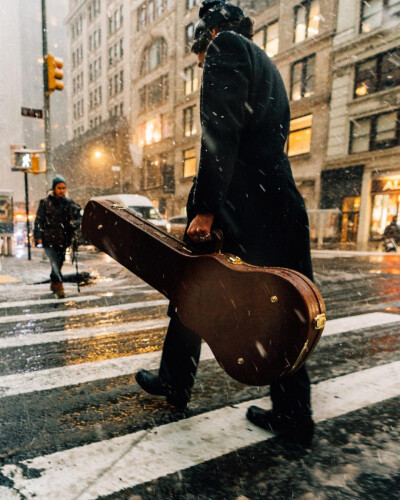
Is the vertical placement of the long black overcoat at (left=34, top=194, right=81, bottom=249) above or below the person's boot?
above

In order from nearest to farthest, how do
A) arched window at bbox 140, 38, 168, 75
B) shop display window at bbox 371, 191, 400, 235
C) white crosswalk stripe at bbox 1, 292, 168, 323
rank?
white crosswalk stripe at bbox 1, 292, 168, 323, shop display window at bbox 371, 191, 400, 235, arched window at bbox 140, 38, 168, 75

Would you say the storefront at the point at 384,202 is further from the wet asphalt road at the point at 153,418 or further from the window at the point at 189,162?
the wet asphalt road at the point at 153,418

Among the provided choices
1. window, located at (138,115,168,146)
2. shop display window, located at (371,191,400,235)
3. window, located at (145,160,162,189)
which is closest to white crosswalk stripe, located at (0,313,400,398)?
shop display window, located at (371,191,400,235)

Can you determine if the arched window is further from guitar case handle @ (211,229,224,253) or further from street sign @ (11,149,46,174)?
guitar case handle @ (211,229,224,253)

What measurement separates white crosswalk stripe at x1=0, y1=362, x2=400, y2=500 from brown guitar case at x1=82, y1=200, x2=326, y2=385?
17.4 inches

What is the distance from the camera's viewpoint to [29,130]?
88688 mm

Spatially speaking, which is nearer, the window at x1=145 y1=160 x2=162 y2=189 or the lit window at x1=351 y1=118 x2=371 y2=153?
the lit window at x1=351 y1=118 x2=371 y2=153

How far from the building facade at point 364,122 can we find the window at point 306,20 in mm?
1835

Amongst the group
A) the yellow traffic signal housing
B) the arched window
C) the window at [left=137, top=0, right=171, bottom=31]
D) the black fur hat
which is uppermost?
the window at [left=137, top=0, right=171, bottom=31]

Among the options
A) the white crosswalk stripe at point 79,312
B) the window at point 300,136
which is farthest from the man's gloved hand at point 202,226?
the window at point 300,136

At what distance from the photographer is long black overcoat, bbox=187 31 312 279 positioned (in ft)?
6.05

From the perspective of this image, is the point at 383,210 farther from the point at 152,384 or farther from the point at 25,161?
the point at 152,384

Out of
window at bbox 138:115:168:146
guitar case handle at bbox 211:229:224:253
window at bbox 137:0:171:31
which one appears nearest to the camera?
guitar case handle at bbox 211:229:224:253

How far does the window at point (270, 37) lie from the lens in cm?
2783
